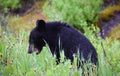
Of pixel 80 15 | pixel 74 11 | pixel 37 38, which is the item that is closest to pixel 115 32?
pixel 80 15

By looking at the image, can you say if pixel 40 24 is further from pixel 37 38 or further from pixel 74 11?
pixel 74 11

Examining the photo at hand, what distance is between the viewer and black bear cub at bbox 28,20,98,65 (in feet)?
18.2

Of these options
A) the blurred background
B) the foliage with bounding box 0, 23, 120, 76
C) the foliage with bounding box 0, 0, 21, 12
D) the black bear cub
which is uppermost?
the foliage with bounding box 0, 0, 21, 12

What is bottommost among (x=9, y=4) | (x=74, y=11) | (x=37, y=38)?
(x=37, y=38)

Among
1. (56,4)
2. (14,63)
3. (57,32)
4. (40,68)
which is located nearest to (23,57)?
(14,63)

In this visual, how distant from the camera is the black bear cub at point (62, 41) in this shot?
5.54 metres

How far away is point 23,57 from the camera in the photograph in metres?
4.74

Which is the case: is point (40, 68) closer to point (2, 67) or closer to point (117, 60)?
point (2, 67)

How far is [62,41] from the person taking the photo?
586cm

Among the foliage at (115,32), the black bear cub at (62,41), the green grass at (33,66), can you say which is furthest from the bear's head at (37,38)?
the foliage at (115,32)

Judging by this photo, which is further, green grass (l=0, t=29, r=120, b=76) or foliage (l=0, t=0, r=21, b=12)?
foliage (l=0, t=0, r=21, b=12)

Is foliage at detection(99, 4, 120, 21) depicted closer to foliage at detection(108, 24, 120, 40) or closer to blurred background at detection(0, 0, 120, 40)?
blurred background at detection(0, 0, 120, 40)

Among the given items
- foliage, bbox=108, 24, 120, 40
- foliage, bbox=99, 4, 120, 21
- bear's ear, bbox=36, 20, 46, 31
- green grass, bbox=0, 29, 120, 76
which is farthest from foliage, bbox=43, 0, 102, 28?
green grass, bbox=0, 29, 120, 76

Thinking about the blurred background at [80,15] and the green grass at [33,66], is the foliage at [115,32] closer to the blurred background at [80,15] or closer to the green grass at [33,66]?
the blurred background at [80,15]
